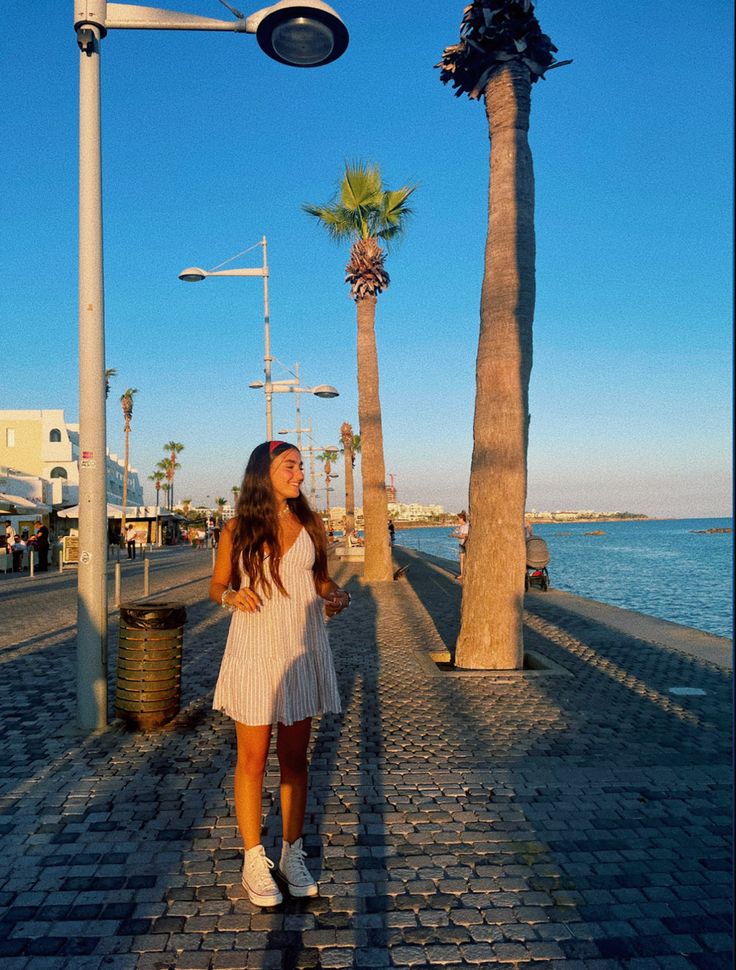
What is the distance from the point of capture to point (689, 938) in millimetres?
2744

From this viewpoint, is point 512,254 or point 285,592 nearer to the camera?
point 285,592

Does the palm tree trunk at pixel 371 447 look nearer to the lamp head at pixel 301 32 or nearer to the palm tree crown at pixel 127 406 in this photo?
the lamp head at pixel 301 32

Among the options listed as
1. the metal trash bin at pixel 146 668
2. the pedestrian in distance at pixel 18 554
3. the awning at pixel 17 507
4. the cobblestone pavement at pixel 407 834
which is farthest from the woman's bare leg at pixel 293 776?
the pedestrian in distance at pixel 18 554

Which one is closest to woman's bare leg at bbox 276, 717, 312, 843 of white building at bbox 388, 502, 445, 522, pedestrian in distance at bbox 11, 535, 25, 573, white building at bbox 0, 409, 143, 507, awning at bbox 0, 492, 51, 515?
awning at bbox 0, 492, 51, 515

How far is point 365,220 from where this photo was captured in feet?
60.6

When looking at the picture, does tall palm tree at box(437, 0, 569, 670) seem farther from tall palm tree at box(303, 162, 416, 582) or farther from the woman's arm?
tall palm tree at box(303, 162, 416, 582)

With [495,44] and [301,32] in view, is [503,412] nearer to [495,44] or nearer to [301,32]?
[301,32]

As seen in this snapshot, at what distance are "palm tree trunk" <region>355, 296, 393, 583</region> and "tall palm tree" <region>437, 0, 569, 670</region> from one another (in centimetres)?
1016

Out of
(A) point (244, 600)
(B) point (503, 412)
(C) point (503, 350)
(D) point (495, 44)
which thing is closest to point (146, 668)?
(A) point (244, 600)

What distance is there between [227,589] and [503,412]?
16.0 ft

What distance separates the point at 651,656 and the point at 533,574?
7507mm

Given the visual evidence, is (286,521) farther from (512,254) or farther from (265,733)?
(512,254)

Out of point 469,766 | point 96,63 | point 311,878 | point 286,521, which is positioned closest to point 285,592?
point 286,521

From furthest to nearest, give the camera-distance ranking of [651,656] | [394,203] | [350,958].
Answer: [394,203]
[651,656]
[350,958]
